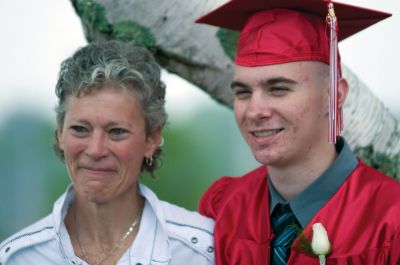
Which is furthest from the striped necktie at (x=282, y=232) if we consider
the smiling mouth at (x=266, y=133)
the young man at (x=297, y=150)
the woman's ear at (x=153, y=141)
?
the woman's ear at (x=153, y=141)

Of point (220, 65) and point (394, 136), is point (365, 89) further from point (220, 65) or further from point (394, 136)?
point (220, 65)

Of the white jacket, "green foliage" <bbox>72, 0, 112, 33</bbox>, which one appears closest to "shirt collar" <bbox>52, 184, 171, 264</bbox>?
the white jacket

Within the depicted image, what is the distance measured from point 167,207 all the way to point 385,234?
0.87 meters

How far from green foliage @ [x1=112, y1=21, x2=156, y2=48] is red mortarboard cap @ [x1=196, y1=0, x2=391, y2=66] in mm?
314

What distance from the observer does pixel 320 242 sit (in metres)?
3.03

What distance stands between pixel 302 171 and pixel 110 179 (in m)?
0.68

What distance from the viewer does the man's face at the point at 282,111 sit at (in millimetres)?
3268

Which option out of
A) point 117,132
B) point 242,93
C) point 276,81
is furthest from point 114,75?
point 276,81

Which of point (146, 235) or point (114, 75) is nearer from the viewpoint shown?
point (114, 75)

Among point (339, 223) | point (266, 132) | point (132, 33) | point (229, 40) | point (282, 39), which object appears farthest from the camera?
point (229, 40)

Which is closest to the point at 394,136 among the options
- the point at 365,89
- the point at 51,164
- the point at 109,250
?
the point at 365,89

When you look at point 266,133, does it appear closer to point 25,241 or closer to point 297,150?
point 297,150

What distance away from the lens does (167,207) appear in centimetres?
352

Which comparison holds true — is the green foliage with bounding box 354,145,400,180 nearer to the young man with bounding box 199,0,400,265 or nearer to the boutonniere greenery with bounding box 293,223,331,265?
the young man with bounding box 199,0,400,265
